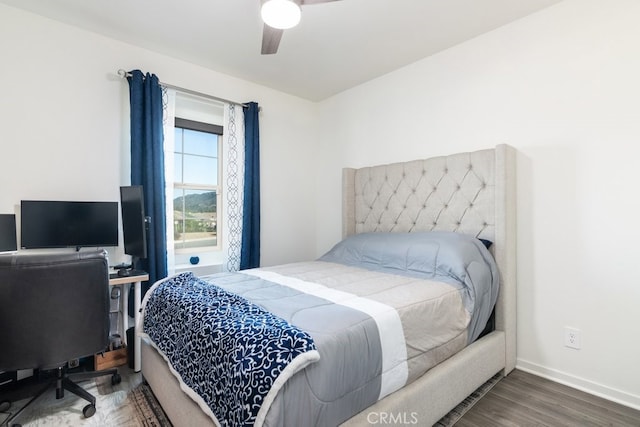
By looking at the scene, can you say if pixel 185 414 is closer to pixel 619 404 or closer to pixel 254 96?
pixel 619 404

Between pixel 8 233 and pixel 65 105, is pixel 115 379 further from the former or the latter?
pixel 65 105

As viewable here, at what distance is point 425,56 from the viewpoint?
2809 millimetres

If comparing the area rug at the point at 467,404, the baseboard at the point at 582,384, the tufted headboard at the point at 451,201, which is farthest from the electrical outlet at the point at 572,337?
the area rug at the point at 467,404

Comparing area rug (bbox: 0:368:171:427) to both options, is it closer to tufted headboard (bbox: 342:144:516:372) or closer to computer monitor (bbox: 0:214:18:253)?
computer monitor (bbox: 0:214:18:253)

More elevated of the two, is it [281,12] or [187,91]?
[187,91]

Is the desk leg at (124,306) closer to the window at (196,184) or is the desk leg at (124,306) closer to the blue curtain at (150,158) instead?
the blue curtain at (150,158)

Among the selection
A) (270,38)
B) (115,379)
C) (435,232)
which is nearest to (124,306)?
(115,379)

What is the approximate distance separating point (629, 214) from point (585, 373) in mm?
1036

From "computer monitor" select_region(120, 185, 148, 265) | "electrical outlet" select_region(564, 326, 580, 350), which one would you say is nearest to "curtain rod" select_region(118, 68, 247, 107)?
"computer monitor" select_region(120, 185, 148, 265)

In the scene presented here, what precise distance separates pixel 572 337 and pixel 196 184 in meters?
3.32

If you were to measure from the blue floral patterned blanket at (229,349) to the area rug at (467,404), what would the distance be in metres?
1.12

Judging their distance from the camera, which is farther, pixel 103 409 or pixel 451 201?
pixel 451 201

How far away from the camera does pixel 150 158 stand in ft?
8.46

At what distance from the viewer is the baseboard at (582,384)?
1804 mm
